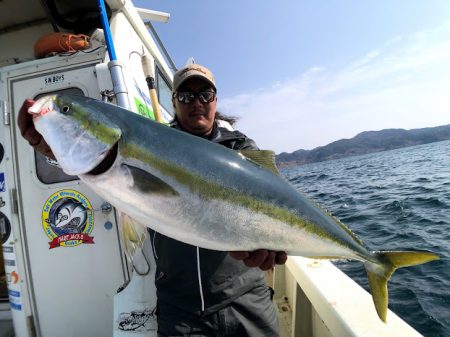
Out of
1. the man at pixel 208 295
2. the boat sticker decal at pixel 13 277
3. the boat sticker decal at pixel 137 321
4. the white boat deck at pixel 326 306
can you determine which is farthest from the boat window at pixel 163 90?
the man at pixel 208 295

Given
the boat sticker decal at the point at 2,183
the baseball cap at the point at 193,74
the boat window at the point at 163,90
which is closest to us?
the baseball cap at the point at 193,74

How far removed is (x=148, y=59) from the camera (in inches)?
177

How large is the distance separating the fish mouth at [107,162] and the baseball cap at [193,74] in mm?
1199

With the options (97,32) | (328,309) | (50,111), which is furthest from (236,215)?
(97,32)

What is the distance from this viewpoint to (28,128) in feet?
6.24

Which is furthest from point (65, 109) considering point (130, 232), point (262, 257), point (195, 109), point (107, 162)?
point (262, 257)

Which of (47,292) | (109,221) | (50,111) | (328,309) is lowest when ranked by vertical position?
(328,309)

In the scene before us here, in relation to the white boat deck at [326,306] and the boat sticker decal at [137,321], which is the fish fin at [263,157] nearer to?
the white boat deck at [326,306]

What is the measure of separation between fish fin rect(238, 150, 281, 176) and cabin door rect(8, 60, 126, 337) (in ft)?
6.10

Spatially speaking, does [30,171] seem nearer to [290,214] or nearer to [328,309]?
[290,214]

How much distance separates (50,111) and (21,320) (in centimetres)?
281

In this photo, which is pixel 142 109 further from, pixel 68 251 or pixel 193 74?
pixel 68 251

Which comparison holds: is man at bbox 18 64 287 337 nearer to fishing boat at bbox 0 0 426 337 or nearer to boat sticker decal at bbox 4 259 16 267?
fishing boat at bbox 0 0 426 337

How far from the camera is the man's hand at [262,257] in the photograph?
1913mm
